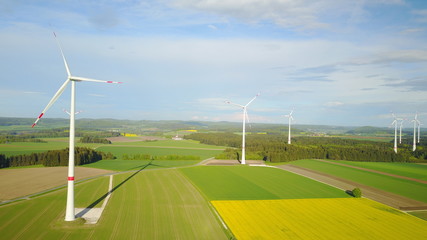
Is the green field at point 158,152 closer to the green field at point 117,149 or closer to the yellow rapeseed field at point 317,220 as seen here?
the green field at point 117,149

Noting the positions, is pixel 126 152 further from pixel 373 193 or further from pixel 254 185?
pixel 373 193

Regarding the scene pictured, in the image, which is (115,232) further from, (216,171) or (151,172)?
(216,171)

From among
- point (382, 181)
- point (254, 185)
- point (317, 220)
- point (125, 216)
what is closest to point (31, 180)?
point (125, 216)

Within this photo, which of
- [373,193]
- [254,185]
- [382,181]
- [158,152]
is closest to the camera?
[373,193]

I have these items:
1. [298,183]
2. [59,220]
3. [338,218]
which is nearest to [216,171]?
[298,183]

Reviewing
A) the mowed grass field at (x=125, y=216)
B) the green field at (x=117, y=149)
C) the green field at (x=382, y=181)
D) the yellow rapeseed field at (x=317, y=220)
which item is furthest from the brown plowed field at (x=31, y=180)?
the green field at (x=382, y=181)

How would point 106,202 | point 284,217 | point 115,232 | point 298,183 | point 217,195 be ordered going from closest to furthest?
point 115,232 → point 284,217 → point 106,202 → point 217,195 → point 298,183

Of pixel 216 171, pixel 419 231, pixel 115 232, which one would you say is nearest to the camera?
pixel 115 232
